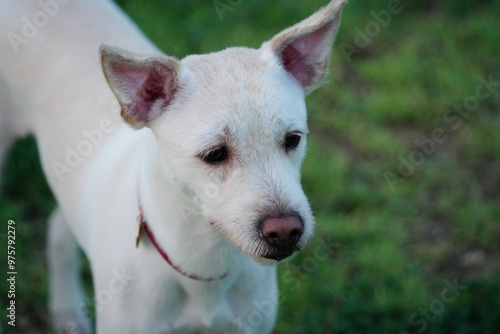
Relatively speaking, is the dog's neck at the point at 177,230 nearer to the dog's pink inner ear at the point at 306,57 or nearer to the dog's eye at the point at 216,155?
the dog's eye at the point at 216,155

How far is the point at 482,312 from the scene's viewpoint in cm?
375

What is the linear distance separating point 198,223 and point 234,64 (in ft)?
2.06

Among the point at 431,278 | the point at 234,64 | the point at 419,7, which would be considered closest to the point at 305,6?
the point at 419,7

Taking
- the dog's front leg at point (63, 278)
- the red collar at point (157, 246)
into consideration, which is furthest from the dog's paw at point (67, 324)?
the red collar at point (157, 246)

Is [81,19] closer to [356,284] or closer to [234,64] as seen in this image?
[234,64]

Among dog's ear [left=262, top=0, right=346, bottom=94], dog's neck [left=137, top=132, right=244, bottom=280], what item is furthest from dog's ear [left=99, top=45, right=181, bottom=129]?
dog's ear [left=262, top=0, right=346, bottom=94]

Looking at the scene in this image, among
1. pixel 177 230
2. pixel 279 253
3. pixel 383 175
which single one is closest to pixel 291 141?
pixel 279 253

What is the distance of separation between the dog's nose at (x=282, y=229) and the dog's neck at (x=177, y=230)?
33 cm

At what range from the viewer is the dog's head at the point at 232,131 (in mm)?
2287

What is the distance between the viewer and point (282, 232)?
7.44ft

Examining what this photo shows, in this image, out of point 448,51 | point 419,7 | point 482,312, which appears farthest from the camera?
point 419,7

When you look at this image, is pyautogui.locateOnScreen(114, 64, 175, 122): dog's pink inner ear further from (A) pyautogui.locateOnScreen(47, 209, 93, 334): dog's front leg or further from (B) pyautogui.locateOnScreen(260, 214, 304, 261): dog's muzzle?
(A) pyautogui.locateOnScreen(47, 209, 93, 334): dog's front leg

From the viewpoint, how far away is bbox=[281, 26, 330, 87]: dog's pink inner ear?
2.64m

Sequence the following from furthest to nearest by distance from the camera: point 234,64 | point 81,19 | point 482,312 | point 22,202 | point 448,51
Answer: point 448,51 < point 22,202 < point 482,312 < point 81,19 < point 234,64
